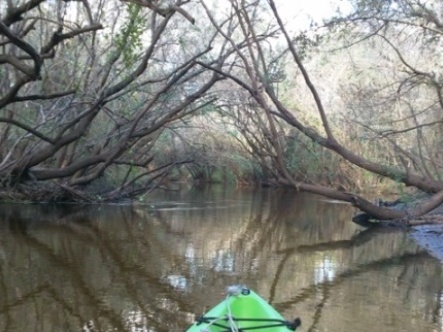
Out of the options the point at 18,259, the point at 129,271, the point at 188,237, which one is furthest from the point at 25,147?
the point at 129,271

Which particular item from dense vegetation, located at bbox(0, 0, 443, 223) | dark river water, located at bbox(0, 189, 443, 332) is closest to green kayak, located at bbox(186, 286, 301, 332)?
dark river water, located at bbox(0, 189, 443, 332)

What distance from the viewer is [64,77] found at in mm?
15969

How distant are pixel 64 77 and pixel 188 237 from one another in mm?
5217

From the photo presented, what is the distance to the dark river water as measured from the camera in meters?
6.99

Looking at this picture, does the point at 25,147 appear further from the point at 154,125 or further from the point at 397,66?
the point at 397,66

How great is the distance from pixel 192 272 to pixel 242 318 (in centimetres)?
550

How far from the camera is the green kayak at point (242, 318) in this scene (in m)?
4.13

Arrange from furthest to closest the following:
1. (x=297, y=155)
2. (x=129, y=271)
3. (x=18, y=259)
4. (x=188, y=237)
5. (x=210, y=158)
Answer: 1. (x=297, y=155)
2. (x=210, y=158)
3. (x=188, y=237)
4. (x=18, y=259)
5. (x=129, y=271)

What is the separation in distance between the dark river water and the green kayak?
2300 mm

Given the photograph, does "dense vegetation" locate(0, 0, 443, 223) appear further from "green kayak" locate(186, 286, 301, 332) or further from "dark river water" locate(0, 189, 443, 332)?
"green kayak" locate(186, 286, 301, 332)

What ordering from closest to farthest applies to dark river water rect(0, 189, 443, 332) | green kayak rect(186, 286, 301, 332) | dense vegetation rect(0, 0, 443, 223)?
green kayak rect(186, 286, 301, 332) → dark river water rect(0, 189, 443, 332) → dense vegetation rect(0, 0, 443, 223)

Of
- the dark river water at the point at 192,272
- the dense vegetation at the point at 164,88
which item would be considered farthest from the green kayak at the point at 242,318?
the dense vegetation at the point at 164,88

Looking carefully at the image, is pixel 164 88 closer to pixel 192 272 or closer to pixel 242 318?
pixel 192 272

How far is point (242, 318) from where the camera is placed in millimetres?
4148
